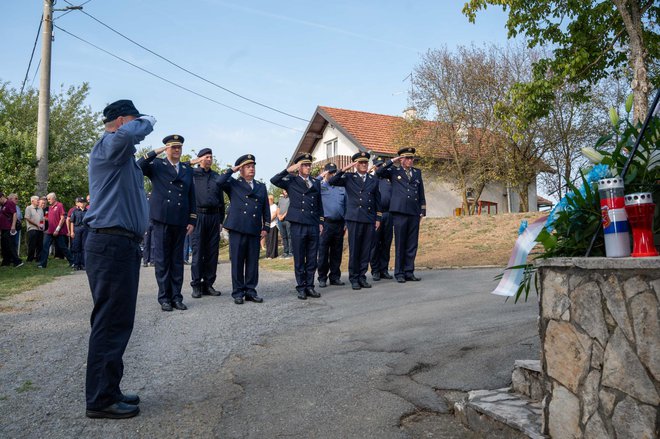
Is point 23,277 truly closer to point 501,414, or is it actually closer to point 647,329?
point 501,414

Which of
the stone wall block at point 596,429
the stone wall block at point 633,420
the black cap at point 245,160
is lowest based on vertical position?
the stone wall block at point 596,429

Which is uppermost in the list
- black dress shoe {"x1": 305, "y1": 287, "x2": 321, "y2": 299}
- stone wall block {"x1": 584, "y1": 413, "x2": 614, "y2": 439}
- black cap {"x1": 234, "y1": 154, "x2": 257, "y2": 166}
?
black cap {"x1": 234, "y1": 154, "x2": 257, "y2": 166}

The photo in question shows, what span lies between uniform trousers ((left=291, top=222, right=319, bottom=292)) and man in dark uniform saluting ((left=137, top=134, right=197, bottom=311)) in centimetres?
171

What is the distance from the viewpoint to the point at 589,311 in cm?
270

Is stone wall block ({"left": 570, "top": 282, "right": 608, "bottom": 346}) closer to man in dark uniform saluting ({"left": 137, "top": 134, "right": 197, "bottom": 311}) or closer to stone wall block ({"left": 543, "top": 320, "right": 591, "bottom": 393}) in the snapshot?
stone wall block ({"left": 543, "top": 320, "right": 591, "bottom": 393})

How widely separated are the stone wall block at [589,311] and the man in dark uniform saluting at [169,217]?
226 inches

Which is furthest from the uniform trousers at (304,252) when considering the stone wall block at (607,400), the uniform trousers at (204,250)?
the stone wall block at (607,400)

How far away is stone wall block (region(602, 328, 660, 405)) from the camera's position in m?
2.43

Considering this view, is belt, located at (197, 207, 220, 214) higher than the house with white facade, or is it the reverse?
the house with white facade

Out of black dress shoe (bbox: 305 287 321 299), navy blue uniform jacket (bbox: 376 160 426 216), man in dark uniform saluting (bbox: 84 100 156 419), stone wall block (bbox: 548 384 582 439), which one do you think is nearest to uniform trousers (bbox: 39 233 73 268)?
black dress shoe (bbox: 305 287 321 299)

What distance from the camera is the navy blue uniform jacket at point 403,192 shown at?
32.9ft

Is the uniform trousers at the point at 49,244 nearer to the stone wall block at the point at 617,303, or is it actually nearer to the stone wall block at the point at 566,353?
the stone wall block at the point at 566,353

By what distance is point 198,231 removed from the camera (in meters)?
9.02

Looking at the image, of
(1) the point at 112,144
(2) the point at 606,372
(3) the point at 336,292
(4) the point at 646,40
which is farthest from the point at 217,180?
(4) the point at 646,40
